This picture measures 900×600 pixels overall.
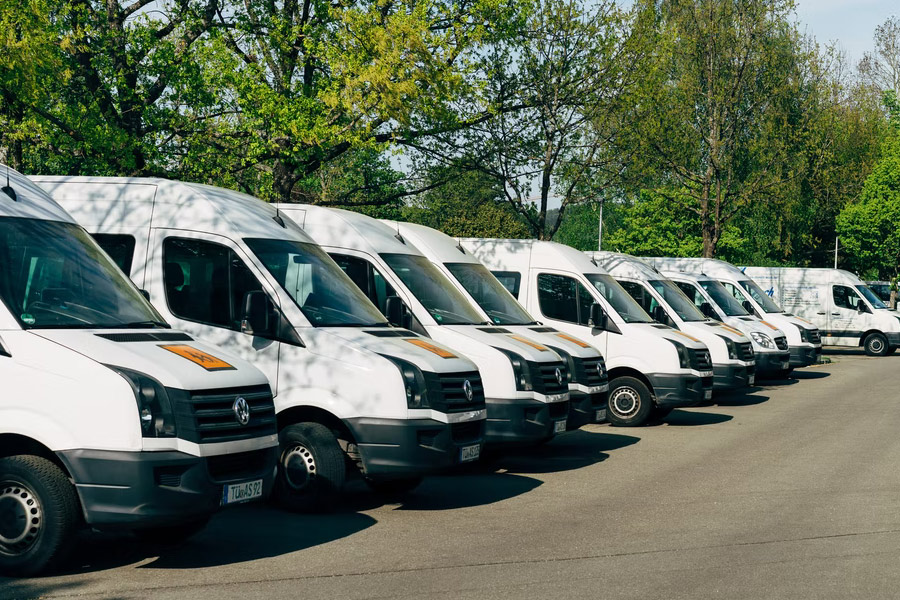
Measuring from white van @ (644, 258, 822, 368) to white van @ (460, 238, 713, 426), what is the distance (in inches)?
360

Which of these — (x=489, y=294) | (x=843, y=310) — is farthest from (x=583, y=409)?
(x=843, y=310)

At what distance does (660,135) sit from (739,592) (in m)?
25.9

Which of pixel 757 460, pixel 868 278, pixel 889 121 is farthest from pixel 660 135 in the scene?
pixel 868 278

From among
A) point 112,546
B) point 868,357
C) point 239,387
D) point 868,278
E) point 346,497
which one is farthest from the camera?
point 868,278

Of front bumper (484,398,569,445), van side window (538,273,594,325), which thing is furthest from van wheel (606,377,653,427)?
front bumper (484,398,569,445)

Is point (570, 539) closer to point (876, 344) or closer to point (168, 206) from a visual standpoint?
point (168, 206)

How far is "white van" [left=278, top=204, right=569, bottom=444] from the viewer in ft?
36.7

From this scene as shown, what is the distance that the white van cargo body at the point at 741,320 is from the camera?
22656 millimetres

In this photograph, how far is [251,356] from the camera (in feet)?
31.0

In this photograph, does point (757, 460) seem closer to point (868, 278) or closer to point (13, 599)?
point (13, 599)

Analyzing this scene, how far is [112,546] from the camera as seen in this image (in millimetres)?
7926

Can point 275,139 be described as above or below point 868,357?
above

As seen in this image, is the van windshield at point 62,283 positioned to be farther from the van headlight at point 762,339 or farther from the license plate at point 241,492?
the van headlight at point 762,339

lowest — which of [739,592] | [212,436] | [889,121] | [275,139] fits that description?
[739,592]
